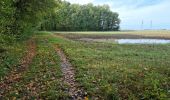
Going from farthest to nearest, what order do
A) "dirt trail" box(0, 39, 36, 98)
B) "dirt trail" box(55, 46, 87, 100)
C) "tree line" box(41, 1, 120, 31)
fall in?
1. "tree line" box(41, 1, 120, 31)
2. "dirt trail" box(0, 39, 36, 98)
3. "dirt trail" box(55, 46, 87, 100)

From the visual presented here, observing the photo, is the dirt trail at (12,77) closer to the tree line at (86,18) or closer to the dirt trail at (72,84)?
the dirt trail at (72,84)

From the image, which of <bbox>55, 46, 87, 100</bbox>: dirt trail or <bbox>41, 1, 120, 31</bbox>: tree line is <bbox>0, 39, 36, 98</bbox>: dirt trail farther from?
<bbox>41, 1, 120, 31</bbox>: tree line

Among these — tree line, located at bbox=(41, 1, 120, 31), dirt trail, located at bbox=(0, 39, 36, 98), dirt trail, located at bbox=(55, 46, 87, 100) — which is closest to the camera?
dirt trail, located at bbox=(55, 46, 87, 100)

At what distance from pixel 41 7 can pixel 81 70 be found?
27634 mm

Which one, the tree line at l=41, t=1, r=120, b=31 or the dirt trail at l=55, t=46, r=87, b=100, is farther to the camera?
the tree line at l=41, t=1, r=120, b=31

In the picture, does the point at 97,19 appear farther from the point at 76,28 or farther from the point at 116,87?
the point at 116,87

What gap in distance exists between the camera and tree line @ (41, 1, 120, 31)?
458 ft

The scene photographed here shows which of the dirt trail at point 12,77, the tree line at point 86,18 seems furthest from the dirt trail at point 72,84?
the tree line at point 86,18

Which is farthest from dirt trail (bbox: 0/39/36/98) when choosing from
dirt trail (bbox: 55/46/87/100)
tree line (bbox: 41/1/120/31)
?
tree line (bbox: 41/1/120/31)

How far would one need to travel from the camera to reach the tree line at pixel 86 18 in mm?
139600

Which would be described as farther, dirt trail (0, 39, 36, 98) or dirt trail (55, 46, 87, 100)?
dirt trail (0, 39, 36, 98)

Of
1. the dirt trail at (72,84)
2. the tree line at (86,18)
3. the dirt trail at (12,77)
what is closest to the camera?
the dirt trail at (72,84)

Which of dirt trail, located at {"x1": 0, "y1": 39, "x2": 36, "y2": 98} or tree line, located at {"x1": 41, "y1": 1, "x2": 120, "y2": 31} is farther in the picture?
tree line, located at {"x1": 41, "y1": 1, "x2": 120, "y2": 31}

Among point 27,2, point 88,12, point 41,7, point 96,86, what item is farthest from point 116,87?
point 88,12
